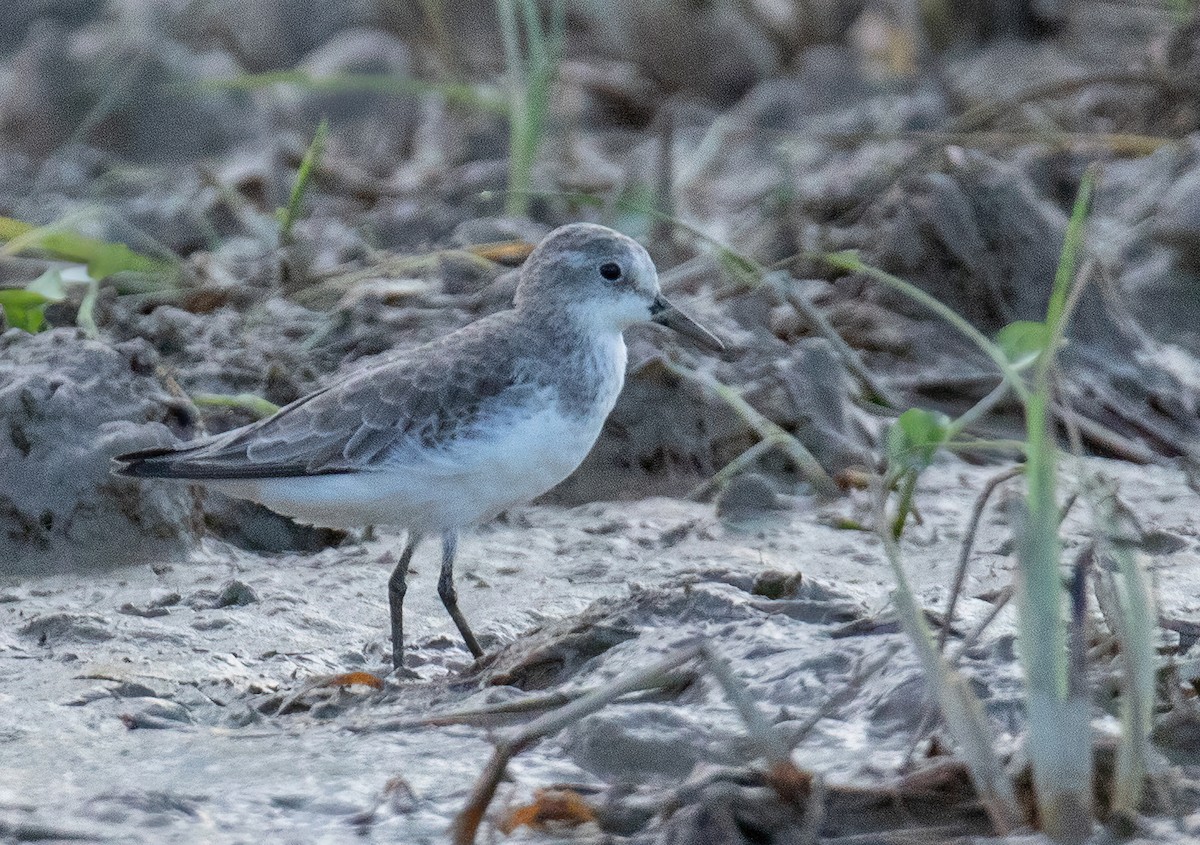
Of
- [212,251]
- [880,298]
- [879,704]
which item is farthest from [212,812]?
[212,251]

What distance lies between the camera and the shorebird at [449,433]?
4.40m

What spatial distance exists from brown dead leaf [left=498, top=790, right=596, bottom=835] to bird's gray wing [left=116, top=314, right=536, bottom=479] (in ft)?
5.09

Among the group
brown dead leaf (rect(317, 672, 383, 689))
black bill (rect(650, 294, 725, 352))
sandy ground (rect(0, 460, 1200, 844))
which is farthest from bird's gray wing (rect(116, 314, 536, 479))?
brown dead leaf (rect(317, 672, 383, 689))

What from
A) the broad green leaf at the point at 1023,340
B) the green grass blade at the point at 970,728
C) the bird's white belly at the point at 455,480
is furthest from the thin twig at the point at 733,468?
the green grass blade at the point at 970,728

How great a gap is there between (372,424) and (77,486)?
3.56 feet

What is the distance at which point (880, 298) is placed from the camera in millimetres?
6762

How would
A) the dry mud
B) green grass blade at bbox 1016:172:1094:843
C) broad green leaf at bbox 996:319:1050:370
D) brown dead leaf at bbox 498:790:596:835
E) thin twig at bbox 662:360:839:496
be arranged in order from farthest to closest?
thin twig at bbox 662:360:839:496 < broad green leaf at bbox 996:319:1050:370 < the dry mud < brown dead leaf at bbox 498:790:596:835 < green grass blade at bbox 1016:172:1094:843

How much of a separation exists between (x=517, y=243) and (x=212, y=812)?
3.68 metres

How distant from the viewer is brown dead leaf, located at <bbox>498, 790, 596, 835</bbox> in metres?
2.99

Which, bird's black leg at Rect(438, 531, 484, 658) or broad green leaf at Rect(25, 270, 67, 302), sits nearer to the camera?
bird's black leg at Rect(438, 531, 484, 658)

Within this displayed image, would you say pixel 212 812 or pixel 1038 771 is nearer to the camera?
pixel 1038 771

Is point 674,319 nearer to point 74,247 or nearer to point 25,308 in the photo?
point 25,308

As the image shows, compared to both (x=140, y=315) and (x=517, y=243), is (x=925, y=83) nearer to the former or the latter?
(x=517, y=243)

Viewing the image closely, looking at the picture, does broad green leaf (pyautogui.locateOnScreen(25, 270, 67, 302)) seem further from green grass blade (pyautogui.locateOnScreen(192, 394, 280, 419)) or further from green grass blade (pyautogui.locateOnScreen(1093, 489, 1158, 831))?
green grass blade (pyautogui.locateOnScreen(1093, 489, 1158, 831))
